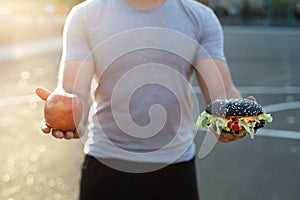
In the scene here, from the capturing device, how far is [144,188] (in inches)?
95.1

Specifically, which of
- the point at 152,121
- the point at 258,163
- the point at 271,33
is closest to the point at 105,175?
the point at 152,121

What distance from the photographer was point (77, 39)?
2312mm

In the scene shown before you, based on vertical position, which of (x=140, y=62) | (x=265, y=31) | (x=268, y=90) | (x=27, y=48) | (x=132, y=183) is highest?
(x=140, y=62)

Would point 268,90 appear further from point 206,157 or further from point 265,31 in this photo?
point 265,31

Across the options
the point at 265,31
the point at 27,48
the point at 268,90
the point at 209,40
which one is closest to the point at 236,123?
the point at 209,40

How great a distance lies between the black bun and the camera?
2076mm

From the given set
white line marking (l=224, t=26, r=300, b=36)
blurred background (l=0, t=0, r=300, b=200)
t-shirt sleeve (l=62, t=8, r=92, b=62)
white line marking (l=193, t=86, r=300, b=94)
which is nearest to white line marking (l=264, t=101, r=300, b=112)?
blurred background (l=0, t=0, r=300, b=200)

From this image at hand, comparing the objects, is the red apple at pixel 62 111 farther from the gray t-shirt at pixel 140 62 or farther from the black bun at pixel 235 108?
the black bun at pixel 235 108

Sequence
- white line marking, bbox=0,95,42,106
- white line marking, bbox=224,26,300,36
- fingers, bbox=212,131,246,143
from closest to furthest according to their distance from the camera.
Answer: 1. fingers, bbox=212,131,246,143
2. white line marking, bbox=0,95,42,106
3. white line marking, bbox=224,26,300,36

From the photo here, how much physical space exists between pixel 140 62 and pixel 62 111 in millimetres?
470

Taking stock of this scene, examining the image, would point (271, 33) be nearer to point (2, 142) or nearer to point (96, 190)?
point (2, 142)

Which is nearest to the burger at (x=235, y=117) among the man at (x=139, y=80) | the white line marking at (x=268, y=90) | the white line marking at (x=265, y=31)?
the man at (x=139, y=80)

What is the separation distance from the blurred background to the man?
2.68m

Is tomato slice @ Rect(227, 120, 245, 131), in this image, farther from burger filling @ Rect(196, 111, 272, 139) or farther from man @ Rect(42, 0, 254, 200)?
man @ Rect(42, 0, 254, 200)
